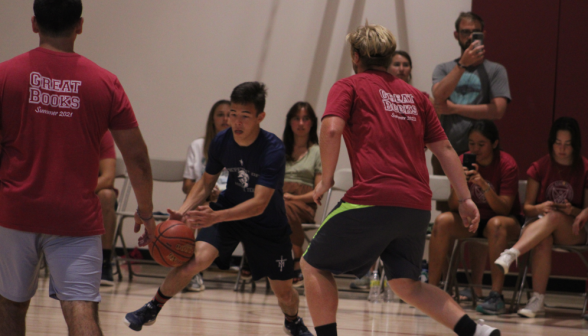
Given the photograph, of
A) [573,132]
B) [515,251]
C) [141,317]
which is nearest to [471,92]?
[573,132]

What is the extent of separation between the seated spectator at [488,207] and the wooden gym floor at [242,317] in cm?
47

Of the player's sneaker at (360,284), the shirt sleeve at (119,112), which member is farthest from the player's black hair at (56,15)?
the player's sneaker at (360,284)

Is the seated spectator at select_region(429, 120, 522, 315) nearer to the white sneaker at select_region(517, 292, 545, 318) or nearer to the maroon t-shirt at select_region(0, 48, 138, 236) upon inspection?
the white sneaker at select_region(517, 292, 545, 318)

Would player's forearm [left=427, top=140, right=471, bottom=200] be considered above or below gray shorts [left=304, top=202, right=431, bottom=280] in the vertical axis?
above

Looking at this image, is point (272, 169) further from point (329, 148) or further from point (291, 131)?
point (291, 131)

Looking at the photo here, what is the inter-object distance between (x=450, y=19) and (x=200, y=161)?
123 inches

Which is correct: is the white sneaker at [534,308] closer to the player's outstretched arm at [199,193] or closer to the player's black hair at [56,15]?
the player's outstretched arm at [199,193]

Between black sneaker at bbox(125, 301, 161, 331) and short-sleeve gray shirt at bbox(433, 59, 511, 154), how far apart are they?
3.09 meters

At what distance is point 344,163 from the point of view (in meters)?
7.05

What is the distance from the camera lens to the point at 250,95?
12.0ft

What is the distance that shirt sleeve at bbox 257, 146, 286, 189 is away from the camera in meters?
3.62

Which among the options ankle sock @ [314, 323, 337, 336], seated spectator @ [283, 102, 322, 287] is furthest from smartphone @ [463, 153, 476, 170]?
ankle sock @ [314, 323, 337, 336]

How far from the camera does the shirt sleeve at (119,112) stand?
2.27 metres

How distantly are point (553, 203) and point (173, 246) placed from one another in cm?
319
